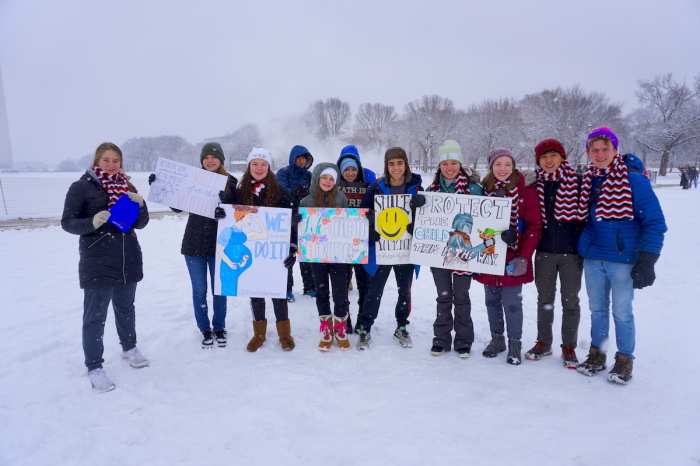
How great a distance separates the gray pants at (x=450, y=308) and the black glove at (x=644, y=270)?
159 cm

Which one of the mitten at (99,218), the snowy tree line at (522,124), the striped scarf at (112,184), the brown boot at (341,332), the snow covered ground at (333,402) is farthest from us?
the snowy tree line at (522,124)

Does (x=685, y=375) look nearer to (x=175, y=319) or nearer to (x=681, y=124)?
(x=175, y=319)

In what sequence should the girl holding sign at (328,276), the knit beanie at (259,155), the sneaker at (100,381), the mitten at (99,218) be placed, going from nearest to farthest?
the mitten at (99,218), the sneaker at (100,381), the knit beanie at (259,155), the girl holding sign at (328,276)

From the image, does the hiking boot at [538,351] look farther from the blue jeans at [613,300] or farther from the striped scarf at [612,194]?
the striped scarf at [612,194]

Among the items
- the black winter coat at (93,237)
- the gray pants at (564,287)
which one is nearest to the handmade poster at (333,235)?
the black winter coat at (93,237)

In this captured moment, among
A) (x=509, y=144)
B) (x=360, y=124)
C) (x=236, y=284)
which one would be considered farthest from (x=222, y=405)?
(x=360, y=124)

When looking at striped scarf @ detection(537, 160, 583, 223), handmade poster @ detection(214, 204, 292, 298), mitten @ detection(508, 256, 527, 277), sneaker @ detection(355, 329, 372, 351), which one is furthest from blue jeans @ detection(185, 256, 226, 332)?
striped scarf @ detection(537, 160, 583, 223)

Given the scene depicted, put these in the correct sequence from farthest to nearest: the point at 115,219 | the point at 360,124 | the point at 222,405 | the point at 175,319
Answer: the point at 360,124 → the point at 175,319 → the point at 115,219 → the point at 222,405

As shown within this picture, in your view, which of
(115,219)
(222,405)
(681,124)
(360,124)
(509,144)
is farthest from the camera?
(360,124)

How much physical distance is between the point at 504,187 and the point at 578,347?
2.40m

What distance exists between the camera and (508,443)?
296 cm

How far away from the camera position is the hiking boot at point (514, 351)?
4172mm

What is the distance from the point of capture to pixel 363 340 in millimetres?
4617

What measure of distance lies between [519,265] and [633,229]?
1110mm
